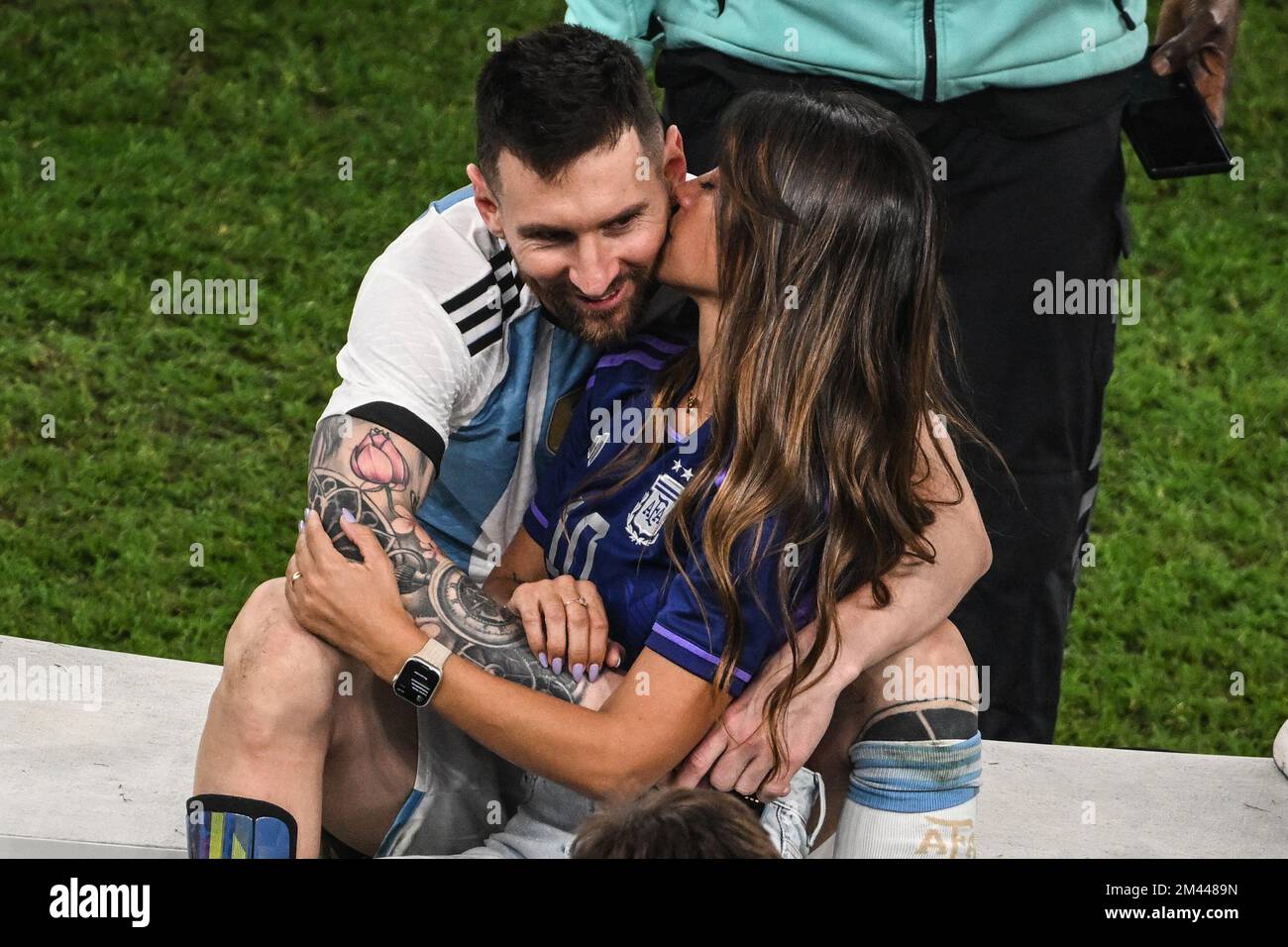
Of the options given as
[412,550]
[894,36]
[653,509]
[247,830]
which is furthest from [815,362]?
[247,830]

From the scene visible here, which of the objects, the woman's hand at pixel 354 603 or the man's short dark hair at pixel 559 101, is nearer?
the woman's hand at pixel 354 603

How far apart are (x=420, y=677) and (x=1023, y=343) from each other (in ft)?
4.89

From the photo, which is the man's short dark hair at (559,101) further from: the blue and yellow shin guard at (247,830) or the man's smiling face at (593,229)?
the blue and yellow shin guard at (247,830)

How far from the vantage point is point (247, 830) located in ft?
8.36

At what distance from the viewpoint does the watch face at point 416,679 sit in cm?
257

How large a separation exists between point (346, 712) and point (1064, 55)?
1778 mm

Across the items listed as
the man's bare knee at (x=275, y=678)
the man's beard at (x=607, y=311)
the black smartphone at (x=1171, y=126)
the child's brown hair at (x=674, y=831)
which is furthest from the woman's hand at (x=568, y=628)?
the black smartphone at (x=1171, y=126)

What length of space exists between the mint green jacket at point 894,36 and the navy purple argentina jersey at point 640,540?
619mm

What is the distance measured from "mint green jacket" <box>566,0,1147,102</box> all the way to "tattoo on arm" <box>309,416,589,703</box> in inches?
39.2

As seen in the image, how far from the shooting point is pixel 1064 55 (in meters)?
3.30

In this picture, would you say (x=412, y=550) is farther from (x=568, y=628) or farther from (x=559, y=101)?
(x=559, y=101)

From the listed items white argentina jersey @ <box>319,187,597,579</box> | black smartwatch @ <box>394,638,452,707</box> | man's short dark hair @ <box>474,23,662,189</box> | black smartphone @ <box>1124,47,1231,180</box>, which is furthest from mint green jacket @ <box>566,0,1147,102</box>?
black smartwatch @ <box>394,638,452,707</box>

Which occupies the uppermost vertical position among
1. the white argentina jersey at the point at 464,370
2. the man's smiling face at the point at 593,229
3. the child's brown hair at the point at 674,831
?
the man's smiling face at the point at 593,229
